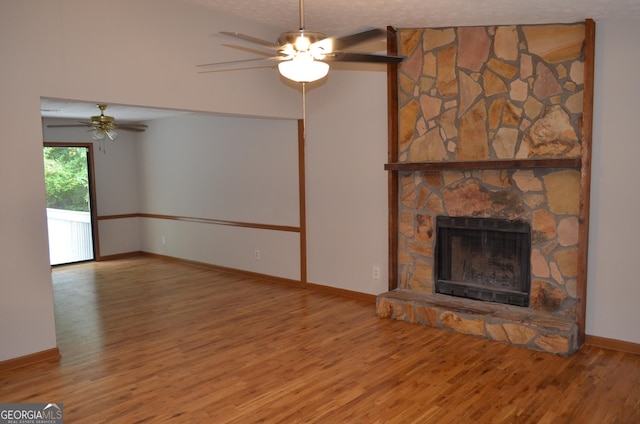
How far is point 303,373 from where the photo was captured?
357 centimetres

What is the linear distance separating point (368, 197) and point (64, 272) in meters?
5.03

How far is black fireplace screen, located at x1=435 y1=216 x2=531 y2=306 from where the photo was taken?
4359 mm

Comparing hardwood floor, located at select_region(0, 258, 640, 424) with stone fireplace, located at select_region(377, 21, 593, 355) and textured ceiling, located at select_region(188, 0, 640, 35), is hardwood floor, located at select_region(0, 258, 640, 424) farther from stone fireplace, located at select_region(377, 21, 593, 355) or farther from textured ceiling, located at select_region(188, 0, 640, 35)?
textured ceiling, located at select_region(188, 0, 640, 35)

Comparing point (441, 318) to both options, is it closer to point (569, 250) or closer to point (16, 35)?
point (569, 250)

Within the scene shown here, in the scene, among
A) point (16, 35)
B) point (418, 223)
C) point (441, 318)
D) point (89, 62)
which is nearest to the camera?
point (16, 35)

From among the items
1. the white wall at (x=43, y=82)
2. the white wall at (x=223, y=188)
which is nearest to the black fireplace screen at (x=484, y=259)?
the white wall at (x=223, y=188)

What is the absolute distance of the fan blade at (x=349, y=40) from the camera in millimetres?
2479

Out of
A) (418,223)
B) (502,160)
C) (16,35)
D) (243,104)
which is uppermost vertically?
(16,35)

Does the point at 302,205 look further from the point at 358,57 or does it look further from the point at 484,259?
the point at 358,57

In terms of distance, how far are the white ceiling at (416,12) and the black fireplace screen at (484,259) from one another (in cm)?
175

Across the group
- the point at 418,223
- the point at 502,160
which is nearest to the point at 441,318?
the point at 418,223

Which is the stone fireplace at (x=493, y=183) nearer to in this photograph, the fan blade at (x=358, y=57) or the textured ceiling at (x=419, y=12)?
the textured ceiling at (x=419, y=12)

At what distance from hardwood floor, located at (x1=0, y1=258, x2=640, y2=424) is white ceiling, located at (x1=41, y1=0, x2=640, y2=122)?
7.13 feet

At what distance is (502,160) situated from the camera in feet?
14.0
